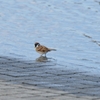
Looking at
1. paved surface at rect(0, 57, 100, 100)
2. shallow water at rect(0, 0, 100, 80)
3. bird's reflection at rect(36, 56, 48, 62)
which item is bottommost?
shallow water at rect(0, 0, 100, 80)

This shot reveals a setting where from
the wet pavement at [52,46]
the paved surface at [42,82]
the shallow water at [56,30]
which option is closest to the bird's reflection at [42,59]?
the wet pavement at [52,46]

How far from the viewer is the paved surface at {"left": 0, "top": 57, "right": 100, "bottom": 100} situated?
8.99m

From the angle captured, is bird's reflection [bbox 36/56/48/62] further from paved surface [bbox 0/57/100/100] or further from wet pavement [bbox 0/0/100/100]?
paved surface [bbox 0/57/100/100]

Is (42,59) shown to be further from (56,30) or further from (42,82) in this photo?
(56,30)

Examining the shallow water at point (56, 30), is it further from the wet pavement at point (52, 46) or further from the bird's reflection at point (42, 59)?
the bird's reflection at point (42, 59)

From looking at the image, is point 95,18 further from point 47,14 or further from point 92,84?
point 92,84

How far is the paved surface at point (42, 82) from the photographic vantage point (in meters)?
8.99

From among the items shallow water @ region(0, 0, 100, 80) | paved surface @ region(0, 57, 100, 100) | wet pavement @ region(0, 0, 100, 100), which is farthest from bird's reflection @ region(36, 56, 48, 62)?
paved surface @ region(0, 57, 100, 100)

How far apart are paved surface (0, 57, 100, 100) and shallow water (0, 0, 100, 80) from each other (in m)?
0.50

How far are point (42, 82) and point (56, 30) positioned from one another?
7.76m

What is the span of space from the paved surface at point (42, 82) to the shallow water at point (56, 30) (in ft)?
1.65

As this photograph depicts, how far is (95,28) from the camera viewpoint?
59.9ft

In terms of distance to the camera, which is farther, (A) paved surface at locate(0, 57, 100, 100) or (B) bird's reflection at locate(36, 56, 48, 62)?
(B) bird's reflection at locate(36, 56, 48, 62)

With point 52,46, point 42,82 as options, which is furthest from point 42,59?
point 42,82
